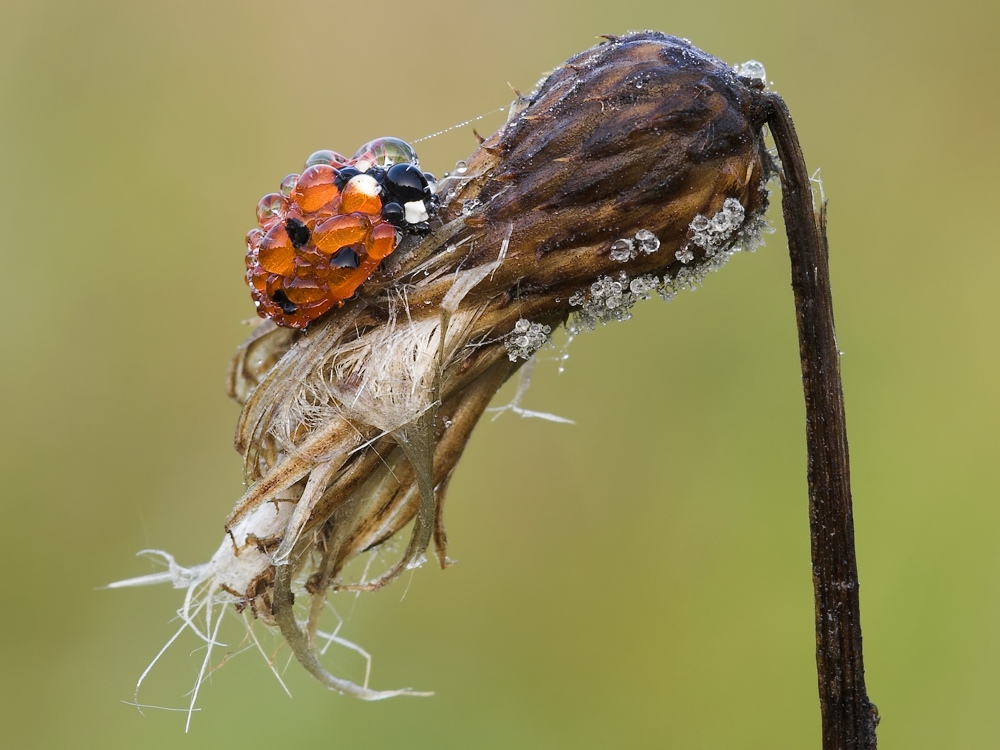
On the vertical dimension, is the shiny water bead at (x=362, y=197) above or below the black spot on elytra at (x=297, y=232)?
above

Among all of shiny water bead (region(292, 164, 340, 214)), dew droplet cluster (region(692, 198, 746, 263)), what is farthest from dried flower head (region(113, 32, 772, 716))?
shiny water bead (region(292, 164, 340, 214))

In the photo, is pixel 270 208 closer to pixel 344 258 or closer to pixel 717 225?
pixel 344 258

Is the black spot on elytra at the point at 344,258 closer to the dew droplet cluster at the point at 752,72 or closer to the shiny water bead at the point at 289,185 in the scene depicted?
the shiny water bead at the point at 289,185

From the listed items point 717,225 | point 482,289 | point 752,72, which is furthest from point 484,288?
point 752,72

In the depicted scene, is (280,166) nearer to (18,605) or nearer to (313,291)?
(18,605)

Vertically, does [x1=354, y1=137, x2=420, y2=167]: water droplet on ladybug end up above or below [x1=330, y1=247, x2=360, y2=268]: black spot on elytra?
above

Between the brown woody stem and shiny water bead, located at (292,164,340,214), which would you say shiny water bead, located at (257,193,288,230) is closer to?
shiny water bead, located at (292,164,340,214)

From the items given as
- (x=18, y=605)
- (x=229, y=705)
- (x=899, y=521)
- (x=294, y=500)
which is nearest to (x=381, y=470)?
(x=294, y=500)

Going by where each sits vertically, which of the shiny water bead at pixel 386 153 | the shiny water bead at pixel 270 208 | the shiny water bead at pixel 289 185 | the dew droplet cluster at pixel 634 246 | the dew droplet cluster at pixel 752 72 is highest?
the dew droplet cluster at pixel 752 72

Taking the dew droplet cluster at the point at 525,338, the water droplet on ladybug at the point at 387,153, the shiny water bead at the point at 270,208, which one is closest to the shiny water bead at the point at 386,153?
the water droplet on ladybug at the point at 387,153
